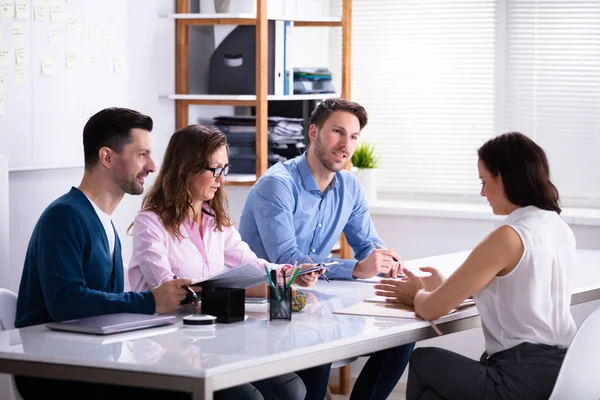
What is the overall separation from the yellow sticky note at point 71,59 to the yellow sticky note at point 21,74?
234mm

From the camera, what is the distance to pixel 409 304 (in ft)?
8.71

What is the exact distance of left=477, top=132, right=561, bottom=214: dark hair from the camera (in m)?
2.50

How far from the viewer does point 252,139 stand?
13.8ft

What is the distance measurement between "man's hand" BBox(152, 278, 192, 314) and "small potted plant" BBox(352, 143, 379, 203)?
2413 millimetres

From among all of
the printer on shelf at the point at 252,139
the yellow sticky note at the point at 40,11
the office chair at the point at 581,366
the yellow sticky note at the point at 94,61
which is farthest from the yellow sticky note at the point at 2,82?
the office chair at the point at 581,366

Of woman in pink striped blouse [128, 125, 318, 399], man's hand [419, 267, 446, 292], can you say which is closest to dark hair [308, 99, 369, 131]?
woman in pink striped blouse [128, 125, 318, 399]

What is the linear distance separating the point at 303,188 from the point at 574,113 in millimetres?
1775

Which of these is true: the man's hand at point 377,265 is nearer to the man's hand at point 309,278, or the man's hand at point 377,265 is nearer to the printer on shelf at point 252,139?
the man's hand at point 309,278

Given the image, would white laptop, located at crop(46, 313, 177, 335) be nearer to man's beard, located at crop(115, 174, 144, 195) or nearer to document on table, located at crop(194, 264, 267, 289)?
document on table, located at crop(194, 264, 267, 289)

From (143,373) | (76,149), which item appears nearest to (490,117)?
(76,149)

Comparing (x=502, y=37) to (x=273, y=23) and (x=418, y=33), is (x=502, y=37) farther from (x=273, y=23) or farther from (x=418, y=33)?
(x=273, y=23)

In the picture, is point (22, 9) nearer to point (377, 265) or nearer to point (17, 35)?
point (17, 35)

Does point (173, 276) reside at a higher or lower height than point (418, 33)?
lower

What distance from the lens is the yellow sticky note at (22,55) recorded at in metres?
→ 3.18
